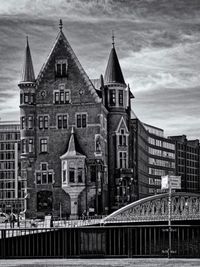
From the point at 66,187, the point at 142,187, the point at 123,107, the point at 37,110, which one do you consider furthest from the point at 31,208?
the point at 142,187

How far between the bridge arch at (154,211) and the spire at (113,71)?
49.1 feet

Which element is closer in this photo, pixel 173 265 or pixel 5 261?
pixel 173 265

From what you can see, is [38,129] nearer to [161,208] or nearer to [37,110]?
[37,110]

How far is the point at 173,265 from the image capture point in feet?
50.9

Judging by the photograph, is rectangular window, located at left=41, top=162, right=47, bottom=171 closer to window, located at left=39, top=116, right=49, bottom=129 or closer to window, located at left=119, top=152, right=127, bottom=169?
window, located at left=39, top=116, right=49, bottom=129

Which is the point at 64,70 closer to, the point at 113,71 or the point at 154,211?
the point at 113,71

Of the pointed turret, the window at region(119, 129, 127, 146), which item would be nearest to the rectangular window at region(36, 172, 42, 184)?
the window at region(119, 129, 127, 146)

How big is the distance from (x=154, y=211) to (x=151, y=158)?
6053 cm

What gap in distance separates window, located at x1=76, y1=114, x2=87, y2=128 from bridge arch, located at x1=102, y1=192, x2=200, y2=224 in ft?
36.0

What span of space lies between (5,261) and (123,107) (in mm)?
60271

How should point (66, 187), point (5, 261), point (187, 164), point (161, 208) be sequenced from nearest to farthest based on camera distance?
point (5, 261), point (66, 187), point (161, 208), point (187, 164)

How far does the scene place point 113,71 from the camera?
7712 centimetres

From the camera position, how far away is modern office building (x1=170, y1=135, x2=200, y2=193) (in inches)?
6767

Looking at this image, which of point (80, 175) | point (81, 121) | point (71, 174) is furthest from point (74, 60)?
point (80, 175)
